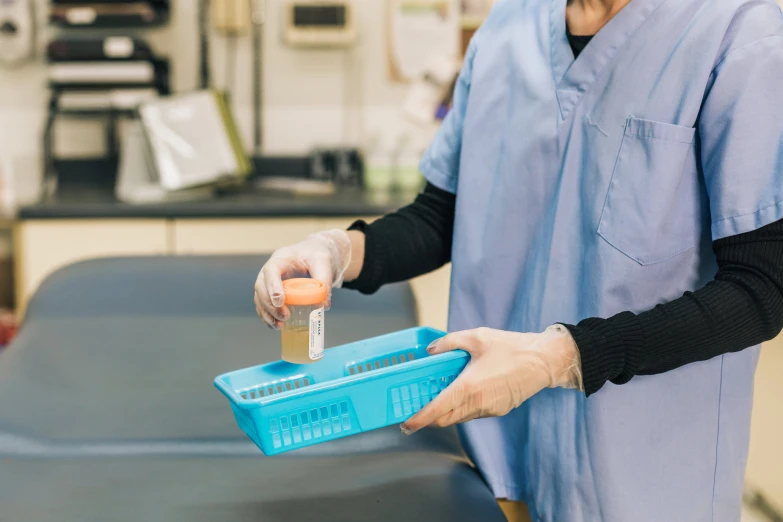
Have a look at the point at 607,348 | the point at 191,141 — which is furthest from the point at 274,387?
the point at 191,141

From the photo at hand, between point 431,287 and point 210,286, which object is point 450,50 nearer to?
point 431,287

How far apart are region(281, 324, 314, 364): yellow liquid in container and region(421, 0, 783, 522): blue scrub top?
10.6 inches

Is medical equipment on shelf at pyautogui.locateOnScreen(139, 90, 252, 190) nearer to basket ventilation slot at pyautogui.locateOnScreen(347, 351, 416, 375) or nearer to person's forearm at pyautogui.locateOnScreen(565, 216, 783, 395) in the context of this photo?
basket ventilation slot at pyautogui.locateOnScreen(347, 351, 416, 375)

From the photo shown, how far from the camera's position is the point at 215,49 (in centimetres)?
301

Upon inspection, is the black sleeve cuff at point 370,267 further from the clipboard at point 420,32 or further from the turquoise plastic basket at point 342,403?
the clipboard at point 420,32

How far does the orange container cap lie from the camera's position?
41.1 inches

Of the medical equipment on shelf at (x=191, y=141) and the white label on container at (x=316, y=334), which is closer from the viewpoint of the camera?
the white label on container at (x=316, y=334)

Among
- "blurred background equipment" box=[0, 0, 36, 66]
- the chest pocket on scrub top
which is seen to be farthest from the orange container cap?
"blurred background equipment" box=[0, 0, 36, 66]

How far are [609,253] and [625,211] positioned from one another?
56mm

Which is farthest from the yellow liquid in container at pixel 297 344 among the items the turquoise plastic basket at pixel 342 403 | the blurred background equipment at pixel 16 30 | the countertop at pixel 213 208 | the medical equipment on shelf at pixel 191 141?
the blurred background equipment at pixel 16 30

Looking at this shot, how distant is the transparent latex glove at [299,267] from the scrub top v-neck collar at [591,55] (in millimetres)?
379

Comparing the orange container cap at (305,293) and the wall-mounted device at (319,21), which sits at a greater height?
the wall-mounted device at (319,21)

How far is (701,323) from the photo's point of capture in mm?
942

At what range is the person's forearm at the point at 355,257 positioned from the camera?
1259 millimetres
